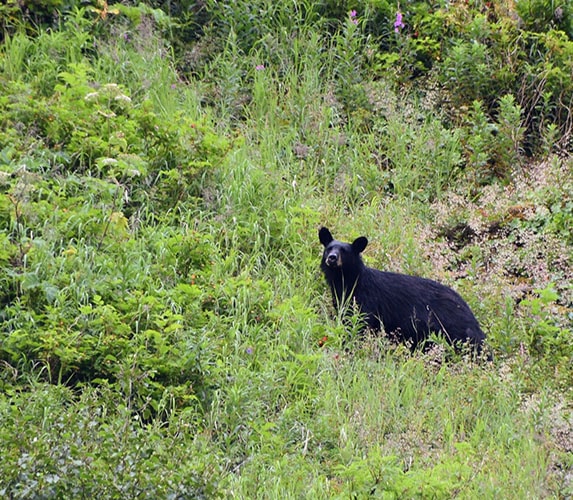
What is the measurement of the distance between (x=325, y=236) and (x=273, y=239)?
53 cm

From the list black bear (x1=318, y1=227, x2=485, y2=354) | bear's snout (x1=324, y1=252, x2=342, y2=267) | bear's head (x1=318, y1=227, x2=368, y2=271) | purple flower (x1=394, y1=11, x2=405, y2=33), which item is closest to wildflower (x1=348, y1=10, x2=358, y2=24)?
purple flower (x1=394, y1=11, x2=405, y2=33)

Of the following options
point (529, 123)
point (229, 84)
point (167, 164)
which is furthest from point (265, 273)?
point (529, 123)

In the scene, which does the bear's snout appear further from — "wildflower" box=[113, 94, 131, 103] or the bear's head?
"wildflower" box=[113, 94, 131, 103]

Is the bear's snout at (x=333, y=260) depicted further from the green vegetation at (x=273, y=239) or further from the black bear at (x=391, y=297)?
the green vegetation at (x=273, y=239)

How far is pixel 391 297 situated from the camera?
9438 mm

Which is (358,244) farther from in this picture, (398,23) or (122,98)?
(398,23)

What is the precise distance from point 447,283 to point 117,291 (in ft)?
10.9

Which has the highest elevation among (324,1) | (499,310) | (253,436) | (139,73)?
(324,1)

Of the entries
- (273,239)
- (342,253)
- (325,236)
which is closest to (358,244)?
(342,253)

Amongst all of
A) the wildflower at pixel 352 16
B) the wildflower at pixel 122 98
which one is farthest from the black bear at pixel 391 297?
the wildflower at pixel 352 16

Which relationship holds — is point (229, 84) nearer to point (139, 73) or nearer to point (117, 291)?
point (139, 73)

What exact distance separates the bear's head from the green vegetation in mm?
264

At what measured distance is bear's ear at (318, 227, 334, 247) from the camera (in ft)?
31.7

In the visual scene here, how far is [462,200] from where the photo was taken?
35.7 ft
